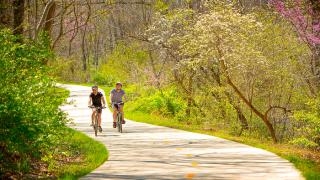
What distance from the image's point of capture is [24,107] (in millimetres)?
8984

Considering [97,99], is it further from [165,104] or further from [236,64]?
[165,104]

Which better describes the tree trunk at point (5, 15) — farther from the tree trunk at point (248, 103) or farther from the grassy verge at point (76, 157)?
the tree trunk at point (248, 103)

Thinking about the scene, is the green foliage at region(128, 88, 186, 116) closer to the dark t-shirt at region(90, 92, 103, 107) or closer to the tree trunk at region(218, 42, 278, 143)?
the tree trunk at region(218, 42, 278, 143)

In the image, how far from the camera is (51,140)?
10.2m

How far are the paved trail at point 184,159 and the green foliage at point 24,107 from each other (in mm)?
1168

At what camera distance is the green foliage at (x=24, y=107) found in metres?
8.80

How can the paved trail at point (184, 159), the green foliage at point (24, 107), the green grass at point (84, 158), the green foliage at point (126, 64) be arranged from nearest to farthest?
the green foliage at point (24, 107)
the paved trail at point (184, 159)
the green grass at point (84, 158)
the green foliage at point (126, 64)

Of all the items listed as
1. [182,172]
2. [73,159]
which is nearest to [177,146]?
[73,159]

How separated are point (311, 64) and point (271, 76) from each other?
192 cm

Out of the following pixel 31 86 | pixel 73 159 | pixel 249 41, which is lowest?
pixel 73 159

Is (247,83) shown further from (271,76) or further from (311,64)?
(311,64)

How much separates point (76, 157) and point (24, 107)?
15.4ft

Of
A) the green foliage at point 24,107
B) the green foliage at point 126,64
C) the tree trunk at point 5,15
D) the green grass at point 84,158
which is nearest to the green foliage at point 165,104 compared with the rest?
the green foliage at point 126,64

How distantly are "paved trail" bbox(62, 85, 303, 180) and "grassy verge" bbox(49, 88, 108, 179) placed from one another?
26 centimetres
